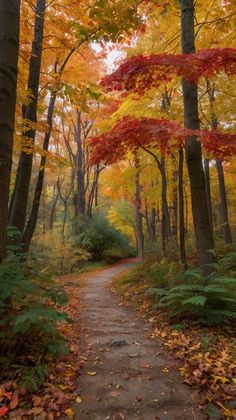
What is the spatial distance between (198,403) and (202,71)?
4.82 meters

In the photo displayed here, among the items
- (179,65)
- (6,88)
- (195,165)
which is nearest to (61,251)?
(195,165)

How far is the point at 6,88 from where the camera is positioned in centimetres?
317

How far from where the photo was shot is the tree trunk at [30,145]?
556 cm

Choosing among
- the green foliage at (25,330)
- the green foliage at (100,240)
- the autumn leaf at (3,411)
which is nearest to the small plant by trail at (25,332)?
the green foliage at (25,330)

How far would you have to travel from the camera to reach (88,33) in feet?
16.0

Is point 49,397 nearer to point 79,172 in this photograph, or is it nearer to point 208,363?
point 208,363

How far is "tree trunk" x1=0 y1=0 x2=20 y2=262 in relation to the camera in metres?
3.15

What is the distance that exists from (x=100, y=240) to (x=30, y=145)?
1195 cm

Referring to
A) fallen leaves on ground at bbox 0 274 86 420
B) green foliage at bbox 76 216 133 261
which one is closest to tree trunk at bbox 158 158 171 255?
green foliage at bbox 76 216 133 261

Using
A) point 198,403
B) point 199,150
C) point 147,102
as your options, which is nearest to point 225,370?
point 198,403

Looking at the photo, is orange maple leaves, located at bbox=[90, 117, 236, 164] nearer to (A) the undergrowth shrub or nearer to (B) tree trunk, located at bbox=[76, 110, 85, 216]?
(A) the undergrowth shrub

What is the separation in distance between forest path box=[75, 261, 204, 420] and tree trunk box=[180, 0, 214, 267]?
190 cm

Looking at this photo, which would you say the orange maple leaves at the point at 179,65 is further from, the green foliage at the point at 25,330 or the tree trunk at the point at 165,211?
the tree trunk at the point at 165,211

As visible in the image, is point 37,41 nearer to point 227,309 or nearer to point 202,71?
point 202,71
